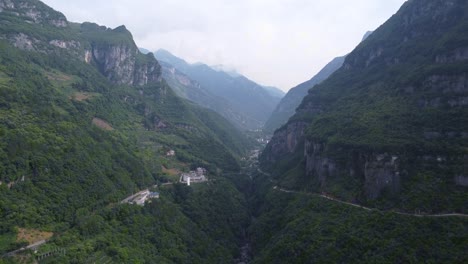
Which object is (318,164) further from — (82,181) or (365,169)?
(82,181)

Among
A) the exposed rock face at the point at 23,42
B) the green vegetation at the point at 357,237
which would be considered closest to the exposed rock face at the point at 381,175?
the green vegetation at the point at 357,237

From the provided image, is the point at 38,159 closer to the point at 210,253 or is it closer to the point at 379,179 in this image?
the point at 210,253

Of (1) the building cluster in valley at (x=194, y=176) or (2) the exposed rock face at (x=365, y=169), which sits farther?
(1) the building cluster in valley at (x=194, y=176)

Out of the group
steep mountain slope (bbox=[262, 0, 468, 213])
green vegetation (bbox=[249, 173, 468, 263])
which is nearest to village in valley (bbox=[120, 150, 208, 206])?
steep mountain slope (bbox=[262, 0, 468, 213])

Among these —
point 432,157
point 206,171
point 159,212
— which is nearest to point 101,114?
point 206,171

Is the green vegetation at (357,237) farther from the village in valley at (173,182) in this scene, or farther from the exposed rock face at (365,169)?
the village in valley at (173,182)

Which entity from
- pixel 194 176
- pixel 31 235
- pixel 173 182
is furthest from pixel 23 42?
pixel 31 235
